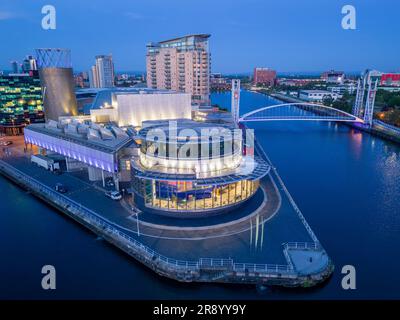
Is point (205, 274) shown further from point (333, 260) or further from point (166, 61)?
point (166, 61)

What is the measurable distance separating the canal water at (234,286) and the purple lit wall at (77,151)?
688 centimetres

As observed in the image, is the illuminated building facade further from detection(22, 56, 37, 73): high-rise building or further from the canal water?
detection(22, 56, 37, 73): high-rise building

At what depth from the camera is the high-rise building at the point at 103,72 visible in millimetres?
176000

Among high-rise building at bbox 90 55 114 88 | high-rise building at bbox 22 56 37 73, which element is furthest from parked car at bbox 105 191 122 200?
high-rise building at bbox 90 55 114 88

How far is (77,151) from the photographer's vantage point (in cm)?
3647

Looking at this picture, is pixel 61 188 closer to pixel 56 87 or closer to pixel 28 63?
pixel 56 87

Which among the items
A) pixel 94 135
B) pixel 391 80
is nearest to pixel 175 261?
pixel 94 135

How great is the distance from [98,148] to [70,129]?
964 centimetres

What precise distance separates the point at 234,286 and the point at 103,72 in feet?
590

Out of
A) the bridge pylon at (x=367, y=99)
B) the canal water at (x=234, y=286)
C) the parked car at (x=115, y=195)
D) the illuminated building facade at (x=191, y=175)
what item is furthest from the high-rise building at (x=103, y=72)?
the illuminated building facade at (x=191, y=175)

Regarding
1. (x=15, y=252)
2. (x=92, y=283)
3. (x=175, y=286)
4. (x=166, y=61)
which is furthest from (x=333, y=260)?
(x=166, y=61)

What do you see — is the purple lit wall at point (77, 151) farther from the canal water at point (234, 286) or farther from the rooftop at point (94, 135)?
the canal water at point (234, 286)

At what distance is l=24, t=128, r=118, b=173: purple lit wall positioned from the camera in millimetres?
32406

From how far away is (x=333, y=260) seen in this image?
74.7 ft
